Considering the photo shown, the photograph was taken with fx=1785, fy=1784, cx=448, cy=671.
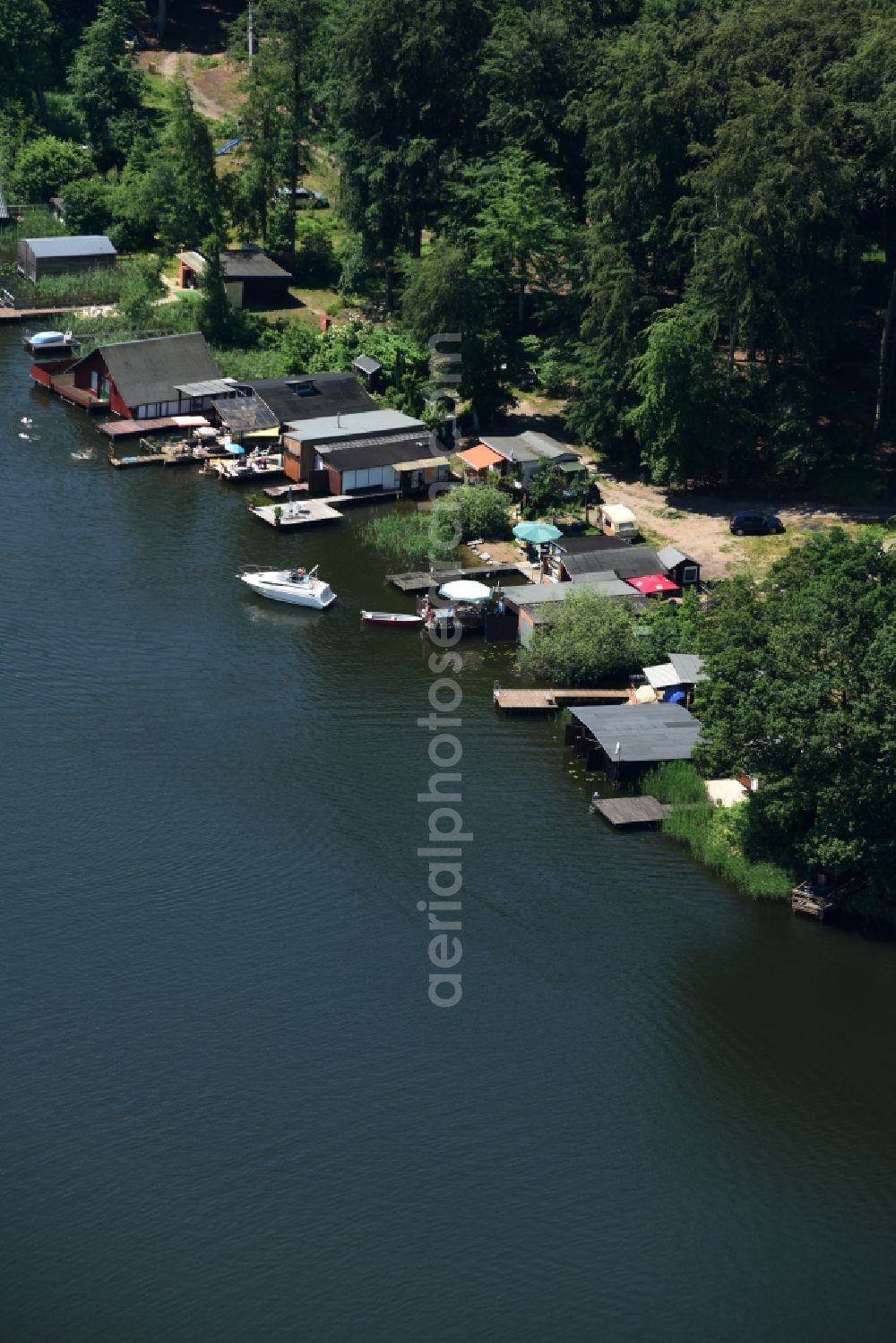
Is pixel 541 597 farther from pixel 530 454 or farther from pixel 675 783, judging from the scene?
pixel 530 454

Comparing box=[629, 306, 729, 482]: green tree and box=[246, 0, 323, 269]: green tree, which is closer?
box=[629, 306, 729, 482]: green tree

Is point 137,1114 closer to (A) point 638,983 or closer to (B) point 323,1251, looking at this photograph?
(B) point 323,1251

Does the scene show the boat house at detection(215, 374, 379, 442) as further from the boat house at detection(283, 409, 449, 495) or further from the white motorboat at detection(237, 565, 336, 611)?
the white motorboat at detection(237, 565, 336, 611)

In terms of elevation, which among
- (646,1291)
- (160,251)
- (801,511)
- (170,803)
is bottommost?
(646,1291)

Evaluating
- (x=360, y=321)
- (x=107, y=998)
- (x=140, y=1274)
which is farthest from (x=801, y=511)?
(x=140, y=1274)

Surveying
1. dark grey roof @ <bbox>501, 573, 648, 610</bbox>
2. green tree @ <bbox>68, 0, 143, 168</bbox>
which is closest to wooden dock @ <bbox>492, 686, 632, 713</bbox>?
dark grey roof @ <bbox>501, 573, 648, 610</bbox>

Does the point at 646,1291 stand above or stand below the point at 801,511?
below

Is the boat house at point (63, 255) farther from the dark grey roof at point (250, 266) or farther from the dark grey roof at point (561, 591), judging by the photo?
the dark grey roof at point (561, 591)

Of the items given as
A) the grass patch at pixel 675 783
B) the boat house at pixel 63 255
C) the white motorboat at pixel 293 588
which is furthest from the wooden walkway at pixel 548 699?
the boat house at pixel 63 255
